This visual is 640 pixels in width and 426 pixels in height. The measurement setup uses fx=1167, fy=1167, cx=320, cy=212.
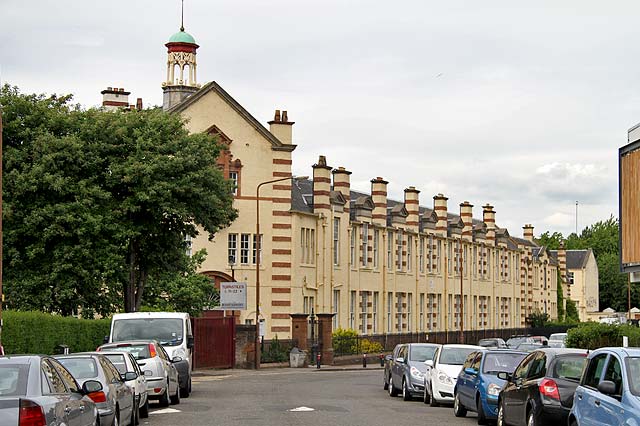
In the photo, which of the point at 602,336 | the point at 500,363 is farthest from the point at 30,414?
the point at 602,336

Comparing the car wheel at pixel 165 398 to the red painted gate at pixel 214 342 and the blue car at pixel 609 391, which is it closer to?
the blue car at pixel 609 391

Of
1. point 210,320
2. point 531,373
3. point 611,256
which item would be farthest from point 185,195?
point 611,256

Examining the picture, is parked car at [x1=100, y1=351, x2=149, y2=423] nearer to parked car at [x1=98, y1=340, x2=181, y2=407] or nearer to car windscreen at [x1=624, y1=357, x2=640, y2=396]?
parked car at [x1=98, y1=340, x2=181, y2=407]

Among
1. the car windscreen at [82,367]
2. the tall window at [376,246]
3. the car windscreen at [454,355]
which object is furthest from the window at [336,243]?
the car windscreen at [82,367]

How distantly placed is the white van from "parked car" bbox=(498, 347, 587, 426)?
42.5ft

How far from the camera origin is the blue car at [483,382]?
73.8ft

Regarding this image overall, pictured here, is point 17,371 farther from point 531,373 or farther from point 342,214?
point 342,214

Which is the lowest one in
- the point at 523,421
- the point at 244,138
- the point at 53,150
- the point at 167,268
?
the point at 523,421

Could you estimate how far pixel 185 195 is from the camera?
42594 mm

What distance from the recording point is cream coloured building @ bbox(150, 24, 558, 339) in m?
61.6

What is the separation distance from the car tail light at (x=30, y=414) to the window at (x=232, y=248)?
4962cm

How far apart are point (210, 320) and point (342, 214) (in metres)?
16.4

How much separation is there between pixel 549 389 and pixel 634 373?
3.84 m

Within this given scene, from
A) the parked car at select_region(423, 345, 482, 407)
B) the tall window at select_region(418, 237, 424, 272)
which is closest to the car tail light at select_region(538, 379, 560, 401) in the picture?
the parked car at select_region(423, 345, 482, 407)
